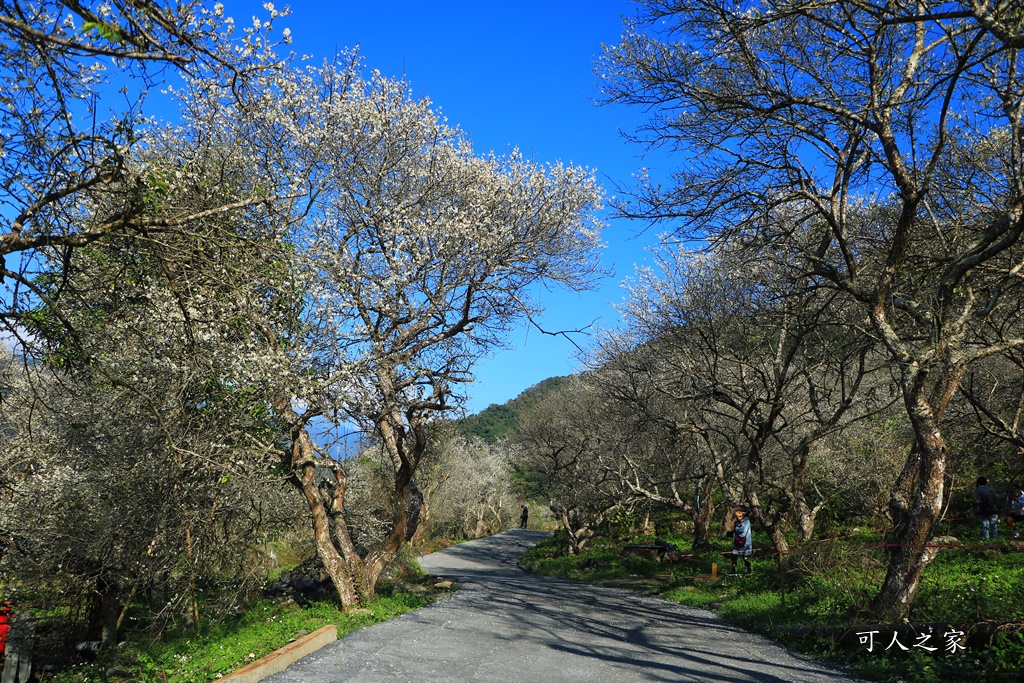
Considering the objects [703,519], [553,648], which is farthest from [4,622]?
[703,519]

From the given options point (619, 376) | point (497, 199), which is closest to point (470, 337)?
point (497, 199)

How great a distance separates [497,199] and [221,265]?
27.5 feet

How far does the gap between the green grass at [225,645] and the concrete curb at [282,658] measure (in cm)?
57

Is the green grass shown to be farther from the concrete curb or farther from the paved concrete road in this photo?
the paved concrete road

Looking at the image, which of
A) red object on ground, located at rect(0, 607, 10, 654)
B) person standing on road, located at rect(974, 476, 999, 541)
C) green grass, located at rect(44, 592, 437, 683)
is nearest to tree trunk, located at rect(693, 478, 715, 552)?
person standing on road, located at rect(974, 476, 999, 541)

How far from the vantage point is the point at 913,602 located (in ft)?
28.9

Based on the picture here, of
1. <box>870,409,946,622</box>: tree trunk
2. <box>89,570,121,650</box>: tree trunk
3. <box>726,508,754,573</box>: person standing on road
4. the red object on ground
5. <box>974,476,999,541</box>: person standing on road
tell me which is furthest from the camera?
<box>726,508,754,573</box>: person standing on road

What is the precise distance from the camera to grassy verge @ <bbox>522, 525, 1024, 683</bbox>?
7.17 metres

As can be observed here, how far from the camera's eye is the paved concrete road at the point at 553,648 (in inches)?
313

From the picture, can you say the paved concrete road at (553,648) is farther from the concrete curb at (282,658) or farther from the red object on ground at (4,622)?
the red object on ground at (4,622)

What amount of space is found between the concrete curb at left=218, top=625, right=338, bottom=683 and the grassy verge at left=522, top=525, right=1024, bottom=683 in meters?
6.46

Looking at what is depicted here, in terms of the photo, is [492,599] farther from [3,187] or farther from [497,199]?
[3,187]

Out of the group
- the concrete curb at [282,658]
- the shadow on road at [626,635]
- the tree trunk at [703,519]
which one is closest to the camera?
the concrete curb at [282,658]

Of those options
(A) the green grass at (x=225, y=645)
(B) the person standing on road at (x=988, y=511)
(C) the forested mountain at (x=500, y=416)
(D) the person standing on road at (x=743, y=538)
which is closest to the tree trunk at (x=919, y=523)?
(B) the person standing on road at (x=988, y=511)
